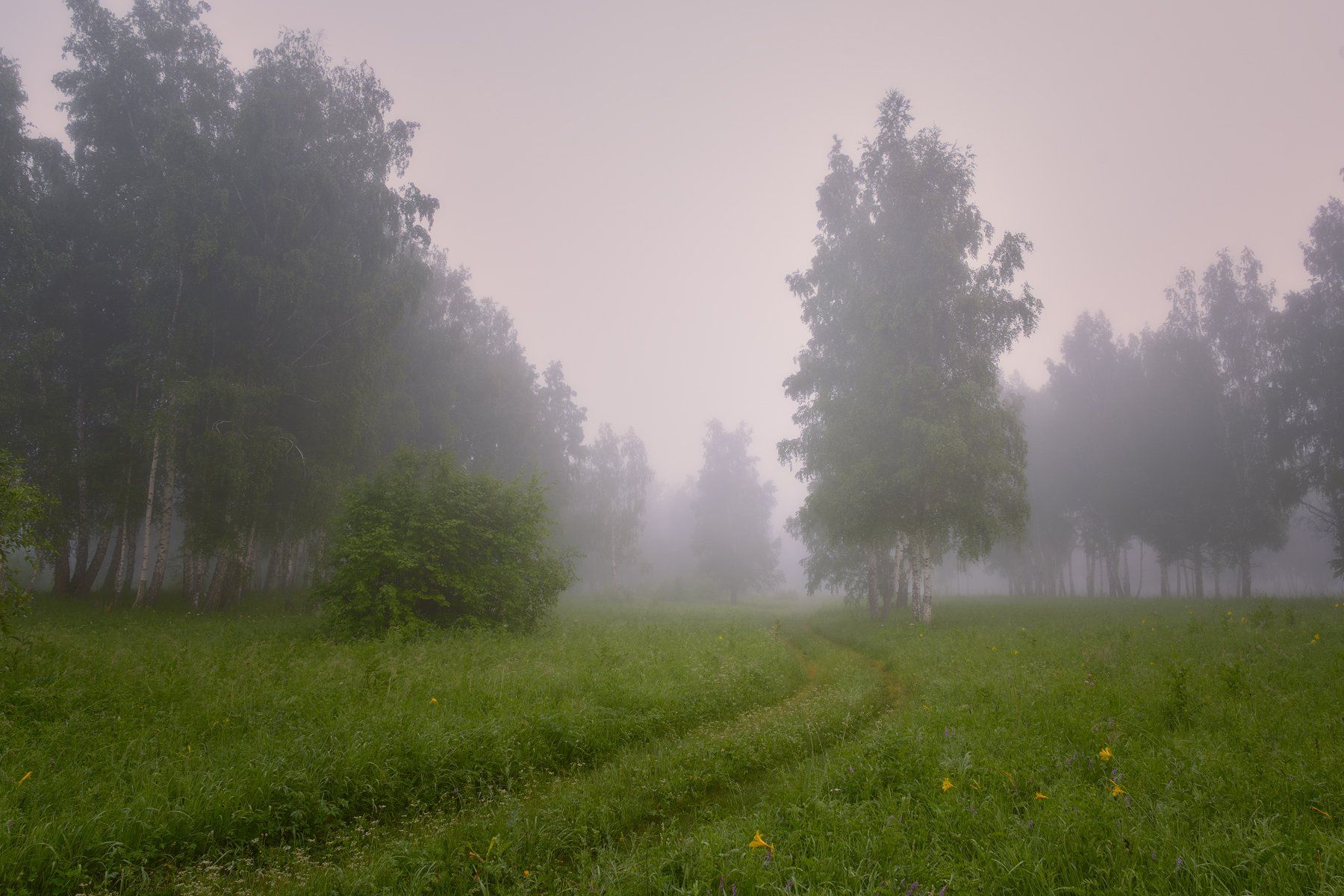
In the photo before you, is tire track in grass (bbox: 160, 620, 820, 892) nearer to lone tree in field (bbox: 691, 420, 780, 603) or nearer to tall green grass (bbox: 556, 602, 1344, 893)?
tall green grass (bbox: 556, 602, 1344, 893)

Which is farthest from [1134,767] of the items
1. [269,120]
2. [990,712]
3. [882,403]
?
[269,120]

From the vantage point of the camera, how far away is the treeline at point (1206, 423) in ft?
76.9

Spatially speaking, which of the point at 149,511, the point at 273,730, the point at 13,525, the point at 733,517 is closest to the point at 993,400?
the point at 273,730

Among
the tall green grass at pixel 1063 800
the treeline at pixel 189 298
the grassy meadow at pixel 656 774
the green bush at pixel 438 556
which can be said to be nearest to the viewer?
the tall green grass at pixel 1063 800

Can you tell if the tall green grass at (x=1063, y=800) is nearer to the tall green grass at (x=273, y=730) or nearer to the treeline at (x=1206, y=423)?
the tall green grass at (x=273, y=730)

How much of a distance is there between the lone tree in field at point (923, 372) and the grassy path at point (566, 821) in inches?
469

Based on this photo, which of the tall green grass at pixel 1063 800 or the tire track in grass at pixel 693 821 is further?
the tire track in grass at pixel 693 821

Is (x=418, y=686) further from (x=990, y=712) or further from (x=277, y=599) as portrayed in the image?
(x=277, y=599)

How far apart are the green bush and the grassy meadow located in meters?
3.51

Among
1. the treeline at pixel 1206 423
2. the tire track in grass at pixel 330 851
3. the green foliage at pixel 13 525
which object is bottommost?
the tire track in grass at pixel 330 851

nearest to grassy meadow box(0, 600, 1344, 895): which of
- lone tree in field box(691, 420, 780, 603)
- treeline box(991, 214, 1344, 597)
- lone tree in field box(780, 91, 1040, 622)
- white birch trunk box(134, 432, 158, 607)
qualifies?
white birch trunk box(134, 432, 158, 607)

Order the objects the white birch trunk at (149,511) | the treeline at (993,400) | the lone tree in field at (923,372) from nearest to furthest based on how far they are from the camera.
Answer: the white birch trunk at (149,511), the lone tree in field at (923,372), the treeline at (993,400)

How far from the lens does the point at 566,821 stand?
5.29 metres

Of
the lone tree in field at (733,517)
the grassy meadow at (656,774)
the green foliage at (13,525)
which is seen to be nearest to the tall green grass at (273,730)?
the grassy meadow at (656,774)
